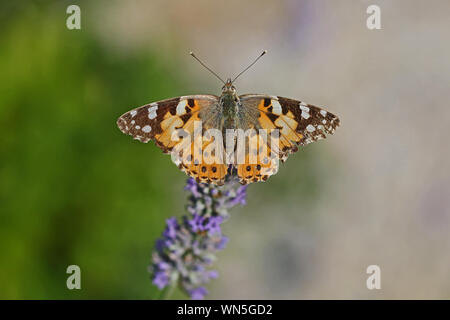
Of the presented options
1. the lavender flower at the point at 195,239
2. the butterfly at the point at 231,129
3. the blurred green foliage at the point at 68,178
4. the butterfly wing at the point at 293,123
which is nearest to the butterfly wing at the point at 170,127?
the butterfly at the point at 231,129

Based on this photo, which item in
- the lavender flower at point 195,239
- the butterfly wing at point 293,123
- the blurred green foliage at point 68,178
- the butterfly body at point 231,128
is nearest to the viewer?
the lavender flower at point 195,239

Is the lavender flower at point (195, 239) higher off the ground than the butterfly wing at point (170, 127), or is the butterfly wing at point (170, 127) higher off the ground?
the butterfly wing at point (170, 127)

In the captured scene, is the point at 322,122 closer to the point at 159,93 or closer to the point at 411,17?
the point at 159,93

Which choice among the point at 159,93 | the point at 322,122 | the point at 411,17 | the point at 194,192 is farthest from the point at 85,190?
the point at 411,17

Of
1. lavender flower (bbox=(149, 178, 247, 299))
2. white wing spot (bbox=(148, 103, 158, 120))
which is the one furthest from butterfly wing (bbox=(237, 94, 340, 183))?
white wing spot (bbox=(148, 103, 158, 120))

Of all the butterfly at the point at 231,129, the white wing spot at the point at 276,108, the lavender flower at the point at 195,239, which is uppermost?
A: the white wing spot at the point at 276,108

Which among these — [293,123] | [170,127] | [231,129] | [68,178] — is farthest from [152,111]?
[68,178]

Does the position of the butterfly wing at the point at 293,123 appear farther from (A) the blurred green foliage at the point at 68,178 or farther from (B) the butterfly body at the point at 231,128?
(A) the blurred green foliage at the point at 68,178
